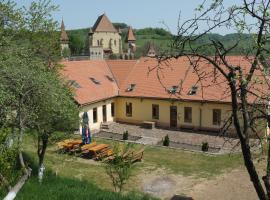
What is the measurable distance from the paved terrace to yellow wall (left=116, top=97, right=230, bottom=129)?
2.83 feet

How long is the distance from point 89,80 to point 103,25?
53.7 meters

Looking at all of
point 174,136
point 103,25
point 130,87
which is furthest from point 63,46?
point 174,136

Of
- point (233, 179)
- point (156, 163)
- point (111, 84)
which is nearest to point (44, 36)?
point (111, 84)

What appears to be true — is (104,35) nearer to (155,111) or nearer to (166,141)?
(155,111)

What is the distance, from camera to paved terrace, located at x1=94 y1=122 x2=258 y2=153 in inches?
1028

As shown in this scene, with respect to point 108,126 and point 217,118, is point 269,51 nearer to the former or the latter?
point 217,118

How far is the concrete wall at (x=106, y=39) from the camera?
3248 inches

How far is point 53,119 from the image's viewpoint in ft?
44.4

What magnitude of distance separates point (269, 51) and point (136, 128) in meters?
24.6

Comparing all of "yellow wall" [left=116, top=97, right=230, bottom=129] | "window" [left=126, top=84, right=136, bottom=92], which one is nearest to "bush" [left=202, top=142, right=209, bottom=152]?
"yellow wall" [left=116, top=97, right=230, bottom=129]

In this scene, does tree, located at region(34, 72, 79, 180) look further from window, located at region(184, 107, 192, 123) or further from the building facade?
the building facade

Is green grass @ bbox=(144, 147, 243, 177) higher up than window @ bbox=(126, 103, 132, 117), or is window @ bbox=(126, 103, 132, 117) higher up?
window @ bbox=(126, 103, 132, 117)

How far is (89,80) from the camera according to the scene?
3222cm

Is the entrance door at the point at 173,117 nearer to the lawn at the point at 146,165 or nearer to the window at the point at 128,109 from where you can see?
the window at the point at 128,109
